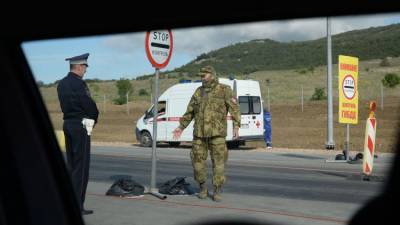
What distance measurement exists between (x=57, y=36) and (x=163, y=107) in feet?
76.1

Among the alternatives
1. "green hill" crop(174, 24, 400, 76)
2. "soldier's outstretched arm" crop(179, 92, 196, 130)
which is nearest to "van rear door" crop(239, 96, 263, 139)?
"soldier's outstretched arm" crop(179, 92, 196, 130)

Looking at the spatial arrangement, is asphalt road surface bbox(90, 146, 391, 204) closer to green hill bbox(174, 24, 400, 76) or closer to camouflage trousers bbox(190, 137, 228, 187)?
camouflage trousers bbox(190, 137, 228, 187)

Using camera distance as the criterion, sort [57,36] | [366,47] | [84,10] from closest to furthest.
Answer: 1. [84,10]
2. [57,36]
3. [366,47]

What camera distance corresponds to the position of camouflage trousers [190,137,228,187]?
31.7 feet

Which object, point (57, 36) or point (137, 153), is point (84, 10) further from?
point (137, 153)

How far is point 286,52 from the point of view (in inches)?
91.0

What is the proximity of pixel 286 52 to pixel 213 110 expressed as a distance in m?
7.41

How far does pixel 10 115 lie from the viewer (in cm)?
218

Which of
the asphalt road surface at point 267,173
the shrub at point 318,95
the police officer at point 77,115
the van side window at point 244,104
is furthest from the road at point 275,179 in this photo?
the shrub at point 318,95

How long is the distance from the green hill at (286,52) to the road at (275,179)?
9.30 feet

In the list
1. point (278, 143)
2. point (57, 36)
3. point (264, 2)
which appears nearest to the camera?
point (264, 2)

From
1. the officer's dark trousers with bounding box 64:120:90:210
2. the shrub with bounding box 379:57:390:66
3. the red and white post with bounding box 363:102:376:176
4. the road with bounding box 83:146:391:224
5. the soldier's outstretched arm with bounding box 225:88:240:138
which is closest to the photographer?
the shrub with bounding box 379:57:390:66

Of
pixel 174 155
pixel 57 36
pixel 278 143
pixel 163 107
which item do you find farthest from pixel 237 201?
pixel 278 143

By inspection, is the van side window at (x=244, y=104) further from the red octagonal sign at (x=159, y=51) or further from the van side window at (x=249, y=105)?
the red octagonal sign at (x=159, y=51)
